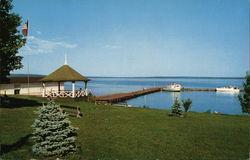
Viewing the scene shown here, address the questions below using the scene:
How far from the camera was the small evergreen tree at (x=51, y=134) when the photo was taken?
23.7 ft

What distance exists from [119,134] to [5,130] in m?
6.39

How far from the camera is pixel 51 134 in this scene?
7.32 metres

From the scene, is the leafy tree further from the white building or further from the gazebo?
the gazebo

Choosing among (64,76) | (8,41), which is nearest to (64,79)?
(64,76)

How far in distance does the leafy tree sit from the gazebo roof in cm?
1176

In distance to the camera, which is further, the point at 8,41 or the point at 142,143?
the point at 8,41

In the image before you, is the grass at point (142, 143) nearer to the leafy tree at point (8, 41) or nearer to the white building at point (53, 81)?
the leafy tree at point (8, 41)

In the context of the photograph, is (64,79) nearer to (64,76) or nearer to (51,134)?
(64,76)

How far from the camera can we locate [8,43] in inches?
644

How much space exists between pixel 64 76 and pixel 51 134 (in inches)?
914

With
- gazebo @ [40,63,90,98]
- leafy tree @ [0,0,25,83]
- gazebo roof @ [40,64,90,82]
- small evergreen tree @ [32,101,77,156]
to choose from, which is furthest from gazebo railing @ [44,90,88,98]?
small evergreen tree @ [32,101,77,156]

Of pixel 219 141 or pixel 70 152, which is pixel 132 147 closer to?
pixel 70 152

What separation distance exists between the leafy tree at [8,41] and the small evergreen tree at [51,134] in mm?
11143

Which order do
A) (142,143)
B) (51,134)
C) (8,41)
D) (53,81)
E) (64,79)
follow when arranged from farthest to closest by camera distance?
(53,81), (64,79), (8,41), (142,143), (51,134)
